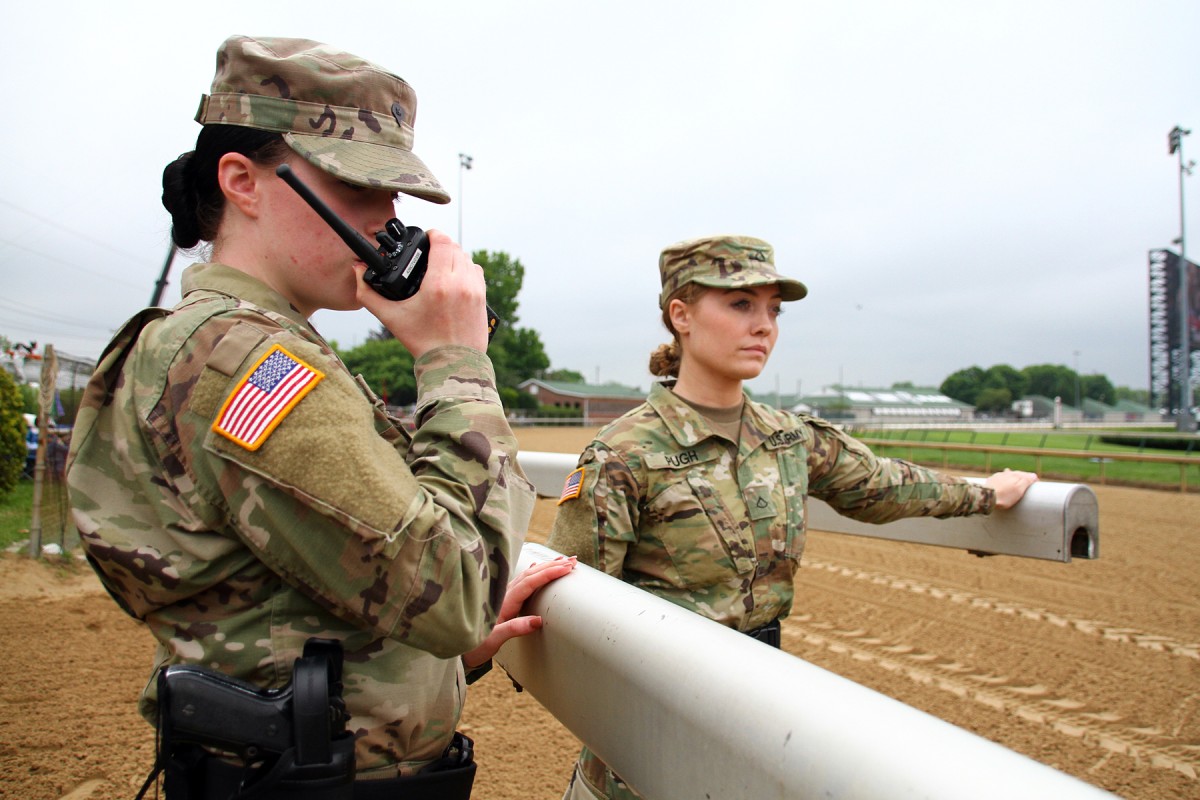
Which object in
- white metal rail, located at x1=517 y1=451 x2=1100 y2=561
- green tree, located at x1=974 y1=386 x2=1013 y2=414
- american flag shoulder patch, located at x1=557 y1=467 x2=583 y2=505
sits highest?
green tree, located at x1=974 y1=386 x2=1013 y2=414

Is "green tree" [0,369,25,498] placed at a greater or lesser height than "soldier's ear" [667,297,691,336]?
lesser

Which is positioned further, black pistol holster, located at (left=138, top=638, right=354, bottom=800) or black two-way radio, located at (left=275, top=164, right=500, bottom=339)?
black two-way radio, located at (left=275, top=164, right=500, bottom=339)

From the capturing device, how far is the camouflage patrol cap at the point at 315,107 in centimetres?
113

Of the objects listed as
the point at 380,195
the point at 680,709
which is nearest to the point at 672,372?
the point at 380,195

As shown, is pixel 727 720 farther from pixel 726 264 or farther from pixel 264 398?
pixel 726 264

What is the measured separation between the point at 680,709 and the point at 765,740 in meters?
0.16

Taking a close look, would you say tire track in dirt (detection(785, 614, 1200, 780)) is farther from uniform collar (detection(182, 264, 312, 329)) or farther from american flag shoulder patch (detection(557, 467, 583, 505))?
uniform collar (detection(182, 264, 312, 329))

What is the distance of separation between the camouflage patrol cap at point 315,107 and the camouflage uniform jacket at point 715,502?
1.09m

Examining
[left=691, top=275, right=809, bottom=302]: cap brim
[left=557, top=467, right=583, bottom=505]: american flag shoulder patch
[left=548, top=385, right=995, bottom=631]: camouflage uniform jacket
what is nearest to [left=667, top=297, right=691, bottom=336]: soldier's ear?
[left=691, top=275, right=809, bottom=302]: cap brim

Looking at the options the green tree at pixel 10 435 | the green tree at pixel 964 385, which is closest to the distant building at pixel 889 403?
the green tree at pixel 964 385

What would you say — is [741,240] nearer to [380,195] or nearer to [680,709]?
[380,195]

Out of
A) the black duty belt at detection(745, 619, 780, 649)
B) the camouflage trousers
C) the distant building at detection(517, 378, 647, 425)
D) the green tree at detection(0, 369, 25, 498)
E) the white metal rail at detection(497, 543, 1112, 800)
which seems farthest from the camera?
the distant building at detection(517, 378, 647, 425)

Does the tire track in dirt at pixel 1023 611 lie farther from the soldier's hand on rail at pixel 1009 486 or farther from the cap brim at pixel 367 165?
the cap brim at pixel 367 165

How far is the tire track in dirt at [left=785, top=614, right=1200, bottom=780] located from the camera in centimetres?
385
